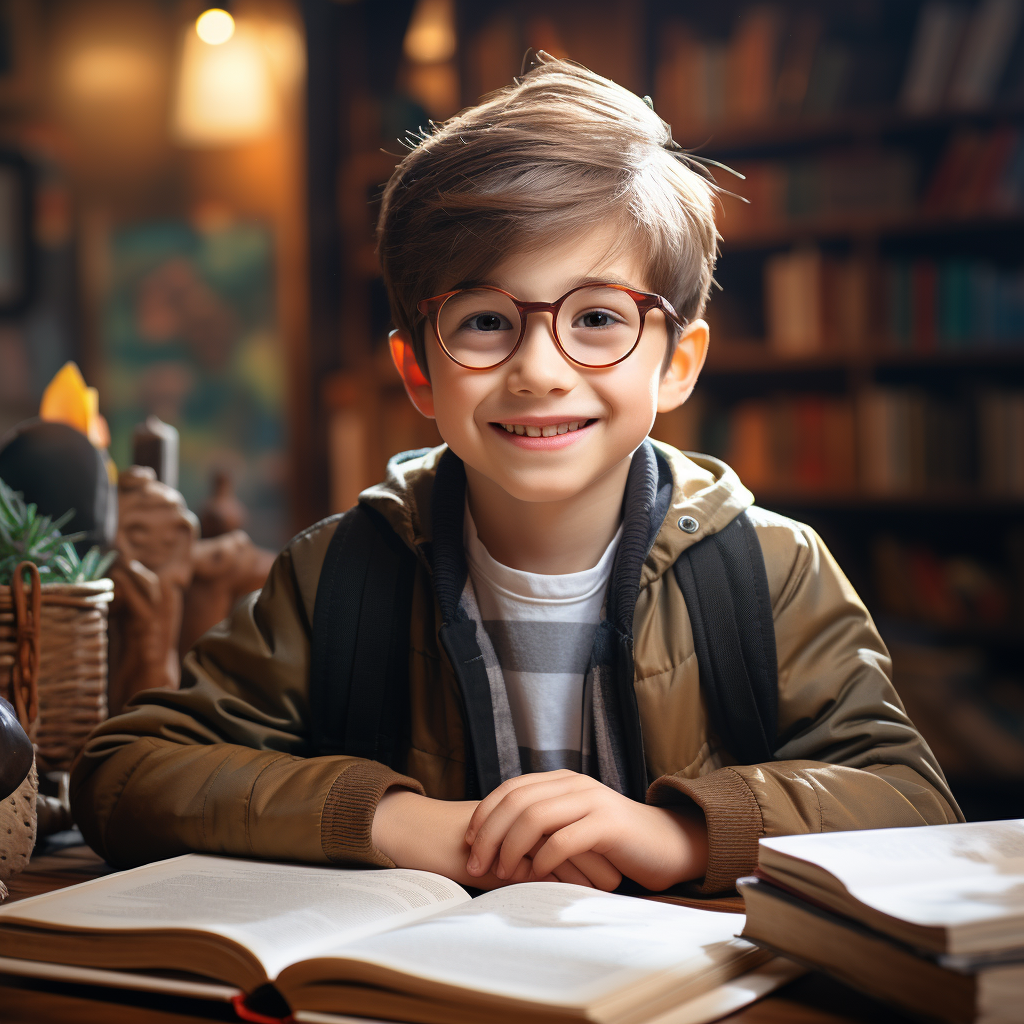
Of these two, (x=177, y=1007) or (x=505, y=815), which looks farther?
(x=505, y=815)

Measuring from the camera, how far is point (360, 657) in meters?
1.00

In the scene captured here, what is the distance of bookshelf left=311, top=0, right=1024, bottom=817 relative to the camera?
3135 millimetres

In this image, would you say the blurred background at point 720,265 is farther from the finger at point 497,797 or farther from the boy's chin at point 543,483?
the finger at point 497,797

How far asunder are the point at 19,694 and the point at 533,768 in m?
0.47

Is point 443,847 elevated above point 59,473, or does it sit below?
below

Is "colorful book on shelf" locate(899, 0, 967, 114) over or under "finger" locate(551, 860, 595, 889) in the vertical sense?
over

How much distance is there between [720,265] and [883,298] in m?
0.52

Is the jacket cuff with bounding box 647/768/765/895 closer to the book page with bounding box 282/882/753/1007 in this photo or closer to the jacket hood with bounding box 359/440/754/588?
the book page with bounding box 282/882/753/1007

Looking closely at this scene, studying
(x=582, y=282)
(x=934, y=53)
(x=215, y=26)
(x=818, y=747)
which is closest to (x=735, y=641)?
(x=818, y=747)

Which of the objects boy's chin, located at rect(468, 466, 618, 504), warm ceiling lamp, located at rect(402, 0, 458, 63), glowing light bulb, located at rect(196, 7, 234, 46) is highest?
warm ceiling lamp, located at rect(402, 0, 458, 63)

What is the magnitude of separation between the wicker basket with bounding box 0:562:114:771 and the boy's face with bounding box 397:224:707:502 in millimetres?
364

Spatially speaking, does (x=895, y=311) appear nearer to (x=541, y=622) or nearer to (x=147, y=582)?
(x=541, y=622)

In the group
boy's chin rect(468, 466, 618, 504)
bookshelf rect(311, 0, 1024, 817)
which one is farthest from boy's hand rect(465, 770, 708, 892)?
bookshelf rect(311, 0, 1024, 817)

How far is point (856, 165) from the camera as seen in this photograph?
127 inches
